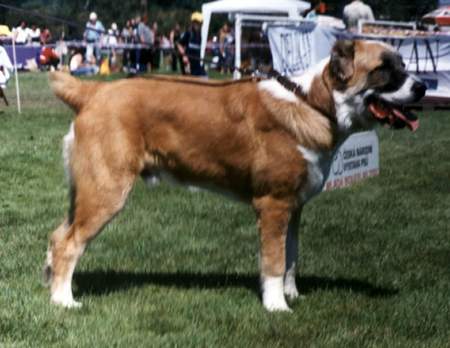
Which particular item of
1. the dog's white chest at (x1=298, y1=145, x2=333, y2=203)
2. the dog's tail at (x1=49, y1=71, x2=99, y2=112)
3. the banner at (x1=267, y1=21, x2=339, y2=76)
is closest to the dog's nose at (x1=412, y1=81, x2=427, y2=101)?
the dog's white chest at (x1=298, y1=145, x2=333, y2=203)

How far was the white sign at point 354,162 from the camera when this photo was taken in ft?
31.6

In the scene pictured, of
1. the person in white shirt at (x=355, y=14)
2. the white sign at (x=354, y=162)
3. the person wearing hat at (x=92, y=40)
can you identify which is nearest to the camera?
the white sign at (x=354, y=162)


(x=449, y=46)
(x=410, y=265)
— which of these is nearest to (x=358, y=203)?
(x=410, y=265)

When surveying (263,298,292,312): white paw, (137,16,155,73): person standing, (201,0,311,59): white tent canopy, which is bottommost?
(137,16,155,73): person standing

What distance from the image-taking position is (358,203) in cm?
905

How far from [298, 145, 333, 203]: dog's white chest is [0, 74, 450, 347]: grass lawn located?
2.47 ft

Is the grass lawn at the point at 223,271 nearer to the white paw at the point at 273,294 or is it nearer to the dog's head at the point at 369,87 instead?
the white paw at the point at 273,294

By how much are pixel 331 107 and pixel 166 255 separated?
7.15 feet

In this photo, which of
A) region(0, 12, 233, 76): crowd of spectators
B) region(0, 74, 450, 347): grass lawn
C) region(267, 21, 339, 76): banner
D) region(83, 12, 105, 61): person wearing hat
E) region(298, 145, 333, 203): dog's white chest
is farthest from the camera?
region(83, 12, 105, 61): person wearing hat

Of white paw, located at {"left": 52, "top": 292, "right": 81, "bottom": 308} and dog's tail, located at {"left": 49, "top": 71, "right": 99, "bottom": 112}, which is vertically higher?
dog's tail, located at {"left": 49, "top": 71, "right": 99, "bottom": 112}

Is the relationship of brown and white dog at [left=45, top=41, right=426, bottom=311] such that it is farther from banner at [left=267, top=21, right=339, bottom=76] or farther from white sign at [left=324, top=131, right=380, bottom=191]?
banner at [left=267, top=21, right=339, bottom=76]

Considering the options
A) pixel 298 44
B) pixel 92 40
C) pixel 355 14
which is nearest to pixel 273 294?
pixel 298 44

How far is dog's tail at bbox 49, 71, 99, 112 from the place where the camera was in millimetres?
5488

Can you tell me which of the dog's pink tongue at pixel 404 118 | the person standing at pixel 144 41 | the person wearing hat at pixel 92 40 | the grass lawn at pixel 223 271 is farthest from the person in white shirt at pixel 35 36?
the dog's pink tongue at pixel 404 118
